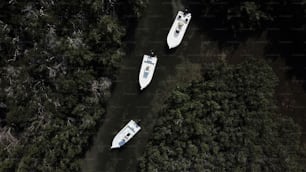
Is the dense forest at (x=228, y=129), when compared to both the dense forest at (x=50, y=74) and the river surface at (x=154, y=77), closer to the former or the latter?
the river surface at (x=154, y=77)

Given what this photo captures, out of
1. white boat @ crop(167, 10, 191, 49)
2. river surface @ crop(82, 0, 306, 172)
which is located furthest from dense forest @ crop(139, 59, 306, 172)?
white boat @ crop(167, 10, 191, 49)

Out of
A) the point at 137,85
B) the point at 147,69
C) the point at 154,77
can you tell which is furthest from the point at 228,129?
the point at 137,85

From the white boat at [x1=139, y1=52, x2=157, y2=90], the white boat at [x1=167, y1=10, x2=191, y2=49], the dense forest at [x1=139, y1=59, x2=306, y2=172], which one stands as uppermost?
the white boat at [x1=167, y1=10, x2=191, y2=49]

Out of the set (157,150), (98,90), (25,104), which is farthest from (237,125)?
(25,104)

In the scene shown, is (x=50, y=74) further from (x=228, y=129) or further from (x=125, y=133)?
(x=228, y=129)

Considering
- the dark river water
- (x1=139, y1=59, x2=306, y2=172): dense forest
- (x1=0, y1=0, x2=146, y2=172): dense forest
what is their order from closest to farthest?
(x1=0, y1=0, x2=146, y2=172): dense forest, (x1=139, y1=59, x2=306, y2=172): dense forest, the dark river water

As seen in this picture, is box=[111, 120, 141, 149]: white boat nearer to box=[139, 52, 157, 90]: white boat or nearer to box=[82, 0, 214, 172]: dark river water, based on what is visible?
box=[82, 0, 214, 172]: dark river water
